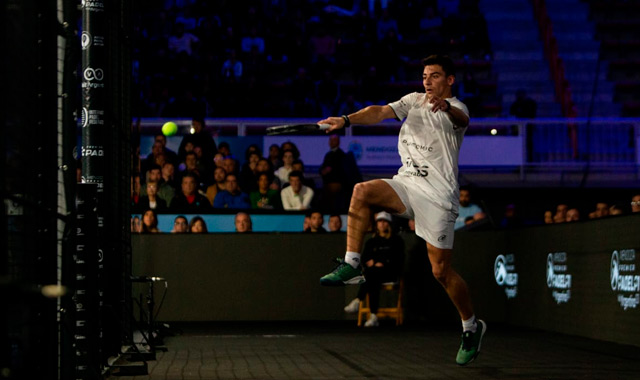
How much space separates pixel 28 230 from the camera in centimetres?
530

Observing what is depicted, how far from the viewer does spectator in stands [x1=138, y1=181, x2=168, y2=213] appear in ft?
59.4

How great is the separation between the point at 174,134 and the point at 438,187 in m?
11.9

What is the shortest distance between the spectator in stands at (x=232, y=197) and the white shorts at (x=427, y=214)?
372 inches

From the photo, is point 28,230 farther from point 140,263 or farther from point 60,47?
point 140,263

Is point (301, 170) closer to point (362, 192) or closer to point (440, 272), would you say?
point (440, 272)

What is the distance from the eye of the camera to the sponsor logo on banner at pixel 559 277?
14444 mm

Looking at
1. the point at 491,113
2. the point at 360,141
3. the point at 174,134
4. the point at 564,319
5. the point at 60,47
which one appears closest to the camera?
the point at 60,47

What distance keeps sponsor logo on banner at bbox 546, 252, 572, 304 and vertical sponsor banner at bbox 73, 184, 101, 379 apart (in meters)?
8.48

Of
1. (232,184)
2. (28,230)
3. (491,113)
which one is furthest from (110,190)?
(491,113)

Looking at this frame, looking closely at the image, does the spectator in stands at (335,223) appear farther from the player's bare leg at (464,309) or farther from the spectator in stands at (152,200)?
the player's bare leg at (464,309)

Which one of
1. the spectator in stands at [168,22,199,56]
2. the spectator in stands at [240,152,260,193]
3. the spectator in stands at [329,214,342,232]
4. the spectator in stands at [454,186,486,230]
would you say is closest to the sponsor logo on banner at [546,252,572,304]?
the spectator in stands at [454,186,486,230]

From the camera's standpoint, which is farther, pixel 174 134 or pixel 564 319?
pixel 174 134

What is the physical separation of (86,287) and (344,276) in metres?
2.07

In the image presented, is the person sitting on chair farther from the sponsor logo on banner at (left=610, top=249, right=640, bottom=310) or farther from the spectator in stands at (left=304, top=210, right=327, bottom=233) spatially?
the sponsor logo on banner at (left=610, top=249, right=640, bottom=310)
